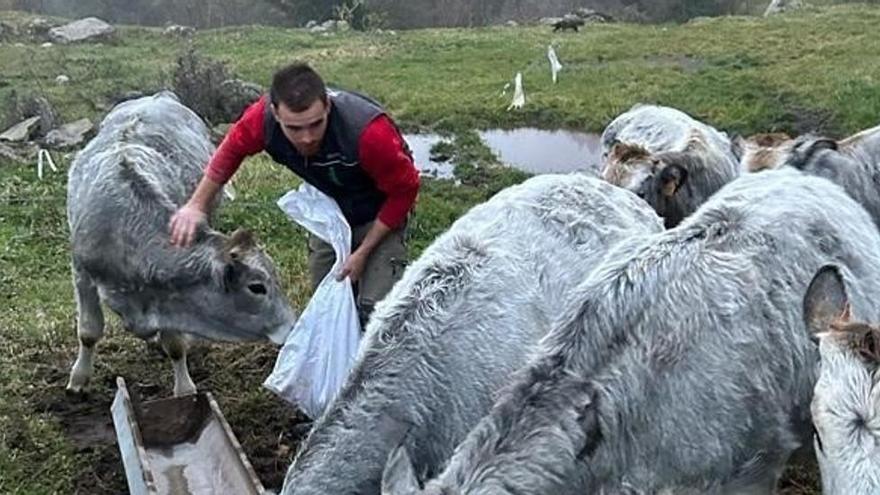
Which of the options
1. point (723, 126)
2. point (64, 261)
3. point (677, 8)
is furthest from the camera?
point (677, 8)

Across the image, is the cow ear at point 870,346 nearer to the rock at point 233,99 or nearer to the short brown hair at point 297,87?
the short brown hair at point 297,87

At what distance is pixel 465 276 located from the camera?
4805mm

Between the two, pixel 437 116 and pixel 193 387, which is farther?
pixel 437 116

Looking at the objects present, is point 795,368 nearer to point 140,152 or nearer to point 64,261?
point 140,152

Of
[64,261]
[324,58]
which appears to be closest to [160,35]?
[324,58]

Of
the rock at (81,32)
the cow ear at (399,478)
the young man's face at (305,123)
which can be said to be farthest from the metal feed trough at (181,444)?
the rock at (81,32)

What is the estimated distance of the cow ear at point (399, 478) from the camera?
356 centimetres

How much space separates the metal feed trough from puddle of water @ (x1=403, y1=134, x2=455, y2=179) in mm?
6504

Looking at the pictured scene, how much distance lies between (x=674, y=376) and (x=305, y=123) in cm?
218

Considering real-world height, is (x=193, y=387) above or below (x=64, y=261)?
above

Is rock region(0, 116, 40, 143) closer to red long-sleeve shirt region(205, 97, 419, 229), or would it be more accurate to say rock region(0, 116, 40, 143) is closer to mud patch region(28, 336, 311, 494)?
mud patch region(28, 336, 311, 494)

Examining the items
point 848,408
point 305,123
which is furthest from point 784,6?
point 848,408

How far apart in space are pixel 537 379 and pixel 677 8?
36.2 metres

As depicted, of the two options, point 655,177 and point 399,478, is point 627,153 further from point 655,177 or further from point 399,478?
point 399,478
